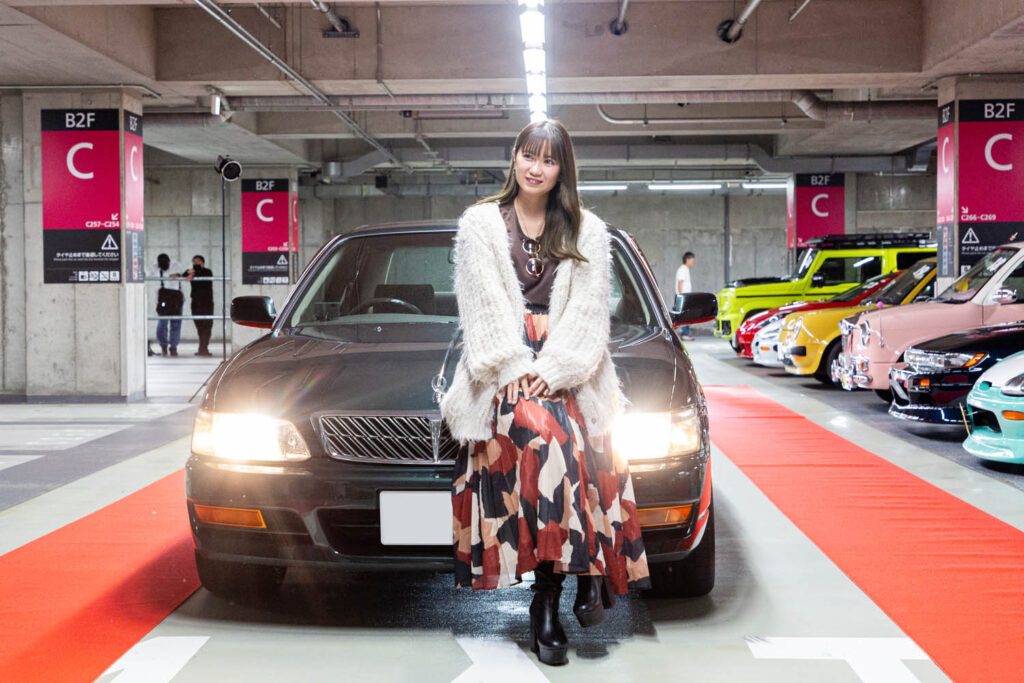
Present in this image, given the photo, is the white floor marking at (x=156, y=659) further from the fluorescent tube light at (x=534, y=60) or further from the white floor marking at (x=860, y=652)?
the fluorescent tube light at (x=534, y=60)

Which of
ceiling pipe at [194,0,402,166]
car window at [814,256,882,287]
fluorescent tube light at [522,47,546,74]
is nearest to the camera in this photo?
ceiling pipe at [194,0,402,166]

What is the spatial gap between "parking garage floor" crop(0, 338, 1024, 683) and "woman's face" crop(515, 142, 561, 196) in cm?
138

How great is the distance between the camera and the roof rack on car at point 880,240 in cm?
1481

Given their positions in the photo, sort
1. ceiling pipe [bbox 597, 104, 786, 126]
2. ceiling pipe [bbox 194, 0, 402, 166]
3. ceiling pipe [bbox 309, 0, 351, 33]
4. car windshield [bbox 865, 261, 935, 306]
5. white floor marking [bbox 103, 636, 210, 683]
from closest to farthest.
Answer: white floor marking [bbox 103, 636, 210, 683]
ceiling pipe [bbox 194, 0, 402, 166]
ceiling pipe [bbox 309, 0, 351, 33]
car windshield [bbox 865, 261, 935, 306]
ceiling pipe [bbox 597, 104, 786, 126]

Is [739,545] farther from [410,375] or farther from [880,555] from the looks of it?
[410,375]

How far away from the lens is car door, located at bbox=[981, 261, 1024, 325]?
26.0ft

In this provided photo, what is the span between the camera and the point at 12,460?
22.5 feet

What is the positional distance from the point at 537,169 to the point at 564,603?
1584mm

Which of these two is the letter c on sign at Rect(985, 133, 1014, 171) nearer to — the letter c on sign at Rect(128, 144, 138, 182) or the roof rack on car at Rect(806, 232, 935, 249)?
the roof rack on car at Rect(806, 232, 935, 249)

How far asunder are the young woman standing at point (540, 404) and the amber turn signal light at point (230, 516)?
637 mm

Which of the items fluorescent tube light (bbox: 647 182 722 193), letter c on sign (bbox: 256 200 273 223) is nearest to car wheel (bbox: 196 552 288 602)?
letter c on sign (bbox: 256 200 273 223)

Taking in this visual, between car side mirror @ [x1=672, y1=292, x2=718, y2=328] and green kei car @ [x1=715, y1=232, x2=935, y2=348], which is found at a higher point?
green kei car @ [x1=715, y1=232, x2=935, y2=348]

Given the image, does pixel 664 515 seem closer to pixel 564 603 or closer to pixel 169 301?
pixel 564 603

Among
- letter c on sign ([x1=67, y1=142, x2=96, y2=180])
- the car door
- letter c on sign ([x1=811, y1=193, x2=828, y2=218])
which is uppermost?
letter c on sign ([x1=811, y1=193, x2=828, y2=218])
